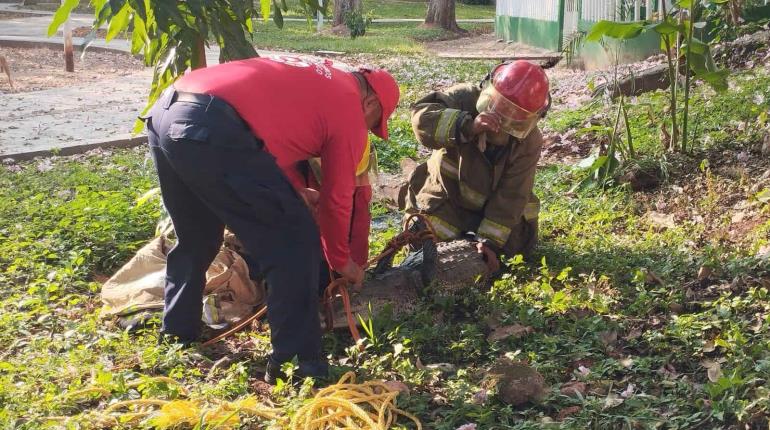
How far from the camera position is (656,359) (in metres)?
3.99

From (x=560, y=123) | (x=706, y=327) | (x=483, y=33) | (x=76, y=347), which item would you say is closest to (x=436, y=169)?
(x=706, y=327)

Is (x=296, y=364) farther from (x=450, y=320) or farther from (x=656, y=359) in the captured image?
(x=656, y=359)

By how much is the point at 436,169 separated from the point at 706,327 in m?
2.03

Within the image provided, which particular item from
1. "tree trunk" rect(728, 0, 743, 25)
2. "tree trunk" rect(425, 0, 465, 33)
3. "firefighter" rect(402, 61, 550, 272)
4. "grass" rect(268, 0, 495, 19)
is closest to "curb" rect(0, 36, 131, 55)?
"tree trunk" rect(425, 0, 465, 33)

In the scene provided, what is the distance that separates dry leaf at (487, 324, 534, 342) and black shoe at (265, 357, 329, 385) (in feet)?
2.88

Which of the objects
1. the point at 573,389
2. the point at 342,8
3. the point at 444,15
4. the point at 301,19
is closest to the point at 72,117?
the point at 573,389

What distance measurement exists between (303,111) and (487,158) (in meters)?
1.79

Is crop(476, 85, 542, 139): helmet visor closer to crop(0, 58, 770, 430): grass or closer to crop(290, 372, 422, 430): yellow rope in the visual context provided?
crop(0, 58, 770, 430): grass

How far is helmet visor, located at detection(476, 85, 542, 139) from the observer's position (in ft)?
16.1

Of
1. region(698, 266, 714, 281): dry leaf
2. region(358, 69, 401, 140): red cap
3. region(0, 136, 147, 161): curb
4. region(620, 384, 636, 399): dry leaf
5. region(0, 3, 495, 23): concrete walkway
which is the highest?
region(358, 69, 401, 140): red cap

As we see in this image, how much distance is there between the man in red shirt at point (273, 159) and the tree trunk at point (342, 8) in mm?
22665

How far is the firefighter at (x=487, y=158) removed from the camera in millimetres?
4938

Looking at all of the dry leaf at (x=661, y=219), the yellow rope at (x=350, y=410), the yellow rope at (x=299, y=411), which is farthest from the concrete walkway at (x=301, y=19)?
the yellow rope at (x=350, y=410)

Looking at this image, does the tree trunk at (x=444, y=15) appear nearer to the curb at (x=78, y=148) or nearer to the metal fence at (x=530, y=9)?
the metal fence at (x=530, y=9)
